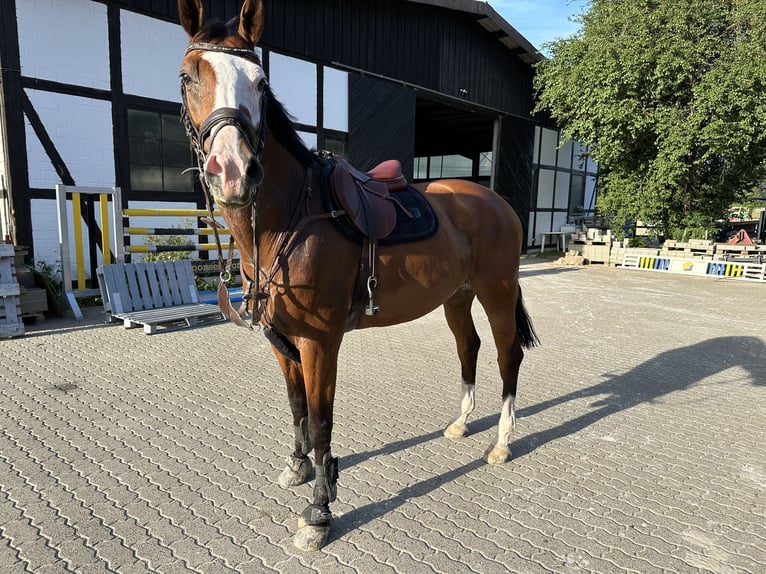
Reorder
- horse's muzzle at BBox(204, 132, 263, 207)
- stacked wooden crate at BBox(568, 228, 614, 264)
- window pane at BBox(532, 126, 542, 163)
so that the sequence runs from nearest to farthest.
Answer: horse's muzzle at BBox(204, 132, 263, 207) → stacked wooden crate at BBox(568, 228, 614, 264) → window pane at BBox(532, 126, 542, 163)

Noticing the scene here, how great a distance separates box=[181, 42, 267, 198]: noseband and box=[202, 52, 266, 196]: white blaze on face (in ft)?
0.08

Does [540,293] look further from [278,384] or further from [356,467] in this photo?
[356,467]

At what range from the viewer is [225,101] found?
5.81ft

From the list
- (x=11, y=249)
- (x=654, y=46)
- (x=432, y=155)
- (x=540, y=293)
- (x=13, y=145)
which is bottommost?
(x=540, y=293)

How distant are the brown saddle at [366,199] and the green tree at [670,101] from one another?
41.8ft

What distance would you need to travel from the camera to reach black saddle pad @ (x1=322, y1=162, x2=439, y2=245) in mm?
2404

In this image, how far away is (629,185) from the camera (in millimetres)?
14328

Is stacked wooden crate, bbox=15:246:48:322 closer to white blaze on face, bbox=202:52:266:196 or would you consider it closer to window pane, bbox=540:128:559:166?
white blaze on face, bbox=202:52:266:196

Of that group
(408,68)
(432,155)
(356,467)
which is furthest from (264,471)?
(432,155)

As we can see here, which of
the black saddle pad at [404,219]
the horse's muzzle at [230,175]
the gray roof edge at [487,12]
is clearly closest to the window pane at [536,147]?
the gray roof edge at [487,12]

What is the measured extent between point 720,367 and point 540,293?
481 centimetres

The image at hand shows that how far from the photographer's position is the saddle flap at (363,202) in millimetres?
2426

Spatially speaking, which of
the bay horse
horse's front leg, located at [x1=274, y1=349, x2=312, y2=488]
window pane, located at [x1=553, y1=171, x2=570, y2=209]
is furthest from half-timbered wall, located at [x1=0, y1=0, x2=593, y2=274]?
window pane, located at [x1=553, y1=171, x2=570, y2=209]

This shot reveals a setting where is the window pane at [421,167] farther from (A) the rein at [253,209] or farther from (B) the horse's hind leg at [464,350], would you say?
(A) the rein at [253,209]
